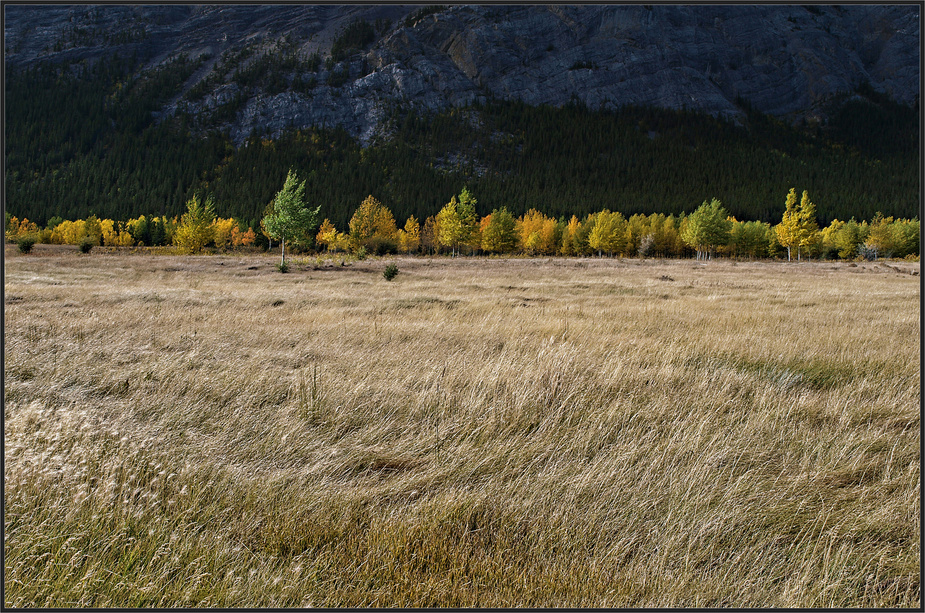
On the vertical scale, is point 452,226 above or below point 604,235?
below

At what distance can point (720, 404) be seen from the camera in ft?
16.0

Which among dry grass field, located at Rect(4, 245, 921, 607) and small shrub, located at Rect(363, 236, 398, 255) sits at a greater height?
small shrub, located at Rect(363, 236, 398, 255)

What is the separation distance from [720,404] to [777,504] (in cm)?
193

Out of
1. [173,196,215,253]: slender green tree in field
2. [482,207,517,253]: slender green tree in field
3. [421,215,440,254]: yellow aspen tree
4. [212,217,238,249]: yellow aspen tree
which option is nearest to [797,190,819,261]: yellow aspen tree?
[482,207,517,253]: slender green tree in field

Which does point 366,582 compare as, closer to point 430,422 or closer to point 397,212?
point 430,422

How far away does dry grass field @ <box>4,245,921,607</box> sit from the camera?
240 centimetres

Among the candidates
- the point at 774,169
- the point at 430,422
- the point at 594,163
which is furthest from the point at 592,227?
the point at 774,169

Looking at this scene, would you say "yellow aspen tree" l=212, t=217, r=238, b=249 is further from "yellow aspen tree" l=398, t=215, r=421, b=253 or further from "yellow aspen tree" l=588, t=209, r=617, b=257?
"yellow aspen tree" l=588, t=209, r=617, b=257

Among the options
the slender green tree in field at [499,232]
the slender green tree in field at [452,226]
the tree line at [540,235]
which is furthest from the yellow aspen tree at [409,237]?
the slender green tree in field at [452,226]

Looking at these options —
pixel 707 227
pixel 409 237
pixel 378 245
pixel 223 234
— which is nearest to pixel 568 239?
pixel 707 227

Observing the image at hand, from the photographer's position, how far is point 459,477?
11.4 feet

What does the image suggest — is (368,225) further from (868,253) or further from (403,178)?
(403,178)

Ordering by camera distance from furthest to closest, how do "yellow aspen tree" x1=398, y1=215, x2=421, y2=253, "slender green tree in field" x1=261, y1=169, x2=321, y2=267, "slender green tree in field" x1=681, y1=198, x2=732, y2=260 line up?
"yellow aspen tree" x1=398, y1=215, x2=421, y2=253, "slender green tree in field" x1=681, y1=198, x2=732, y2=260, "slender green tree in field" x1=261, y1=169, x2=321, y2=267

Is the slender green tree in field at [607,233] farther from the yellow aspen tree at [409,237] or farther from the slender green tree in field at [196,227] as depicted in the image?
the slender green tree in field at [196,227]
